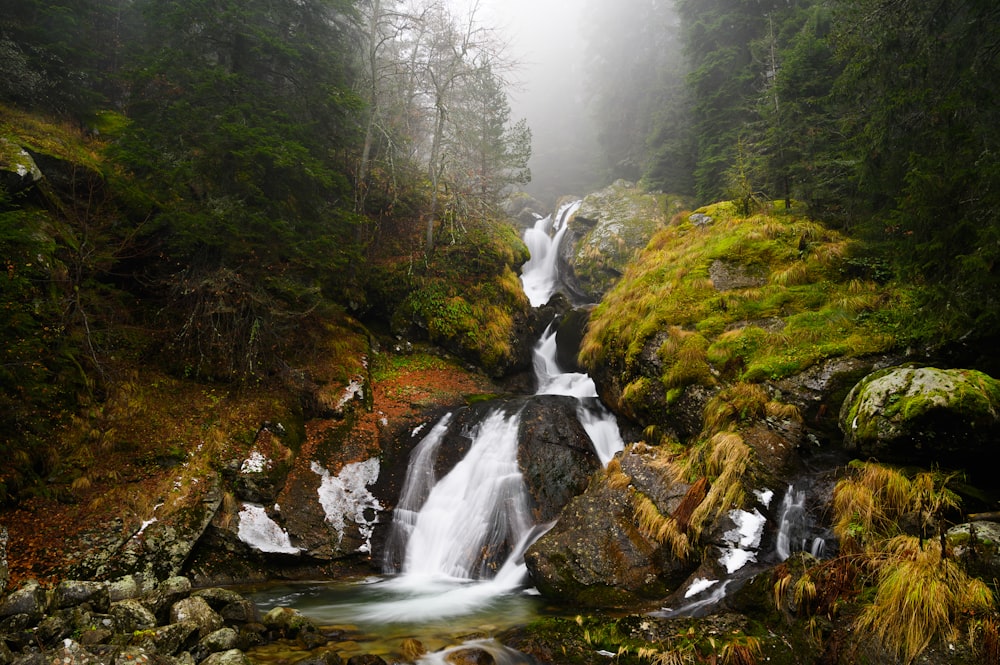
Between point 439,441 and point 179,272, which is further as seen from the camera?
point 439,441

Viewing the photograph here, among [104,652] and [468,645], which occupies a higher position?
[104,652]

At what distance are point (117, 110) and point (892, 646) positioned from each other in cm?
1730

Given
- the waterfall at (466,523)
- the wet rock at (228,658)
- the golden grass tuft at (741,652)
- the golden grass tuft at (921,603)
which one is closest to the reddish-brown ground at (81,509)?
the waterfall at (466,523)

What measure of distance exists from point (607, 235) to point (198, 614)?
23.6 meters

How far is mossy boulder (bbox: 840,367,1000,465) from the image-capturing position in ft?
15.8

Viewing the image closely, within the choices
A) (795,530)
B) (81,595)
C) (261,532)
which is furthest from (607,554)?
(81,595)

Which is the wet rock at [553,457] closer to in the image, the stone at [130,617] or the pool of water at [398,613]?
the pool of water at [398,613]

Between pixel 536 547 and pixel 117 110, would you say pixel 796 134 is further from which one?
pixel 117 110

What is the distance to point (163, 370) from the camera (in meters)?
8.61

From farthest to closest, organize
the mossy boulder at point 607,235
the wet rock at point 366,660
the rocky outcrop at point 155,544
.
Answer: the mossy boulder at point 607,235, the rocky outcrop at point 155,544, the wet rock at point 366,660

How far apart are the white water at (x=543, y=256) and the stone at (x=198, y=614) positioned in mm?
18653

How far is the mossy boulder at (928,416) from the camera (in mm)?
4828

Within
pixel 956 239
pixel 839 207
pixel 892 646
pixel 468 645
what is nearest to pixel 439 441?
pixel 468 645

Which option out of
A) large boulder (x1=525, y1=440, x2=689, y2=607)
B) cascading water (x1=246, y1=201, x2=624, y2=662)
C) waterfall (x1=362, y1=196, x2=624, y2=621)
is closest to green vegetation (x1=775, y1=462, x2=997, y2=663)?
large boulder (x1=525, y1=440, x2=689, y2=607)
